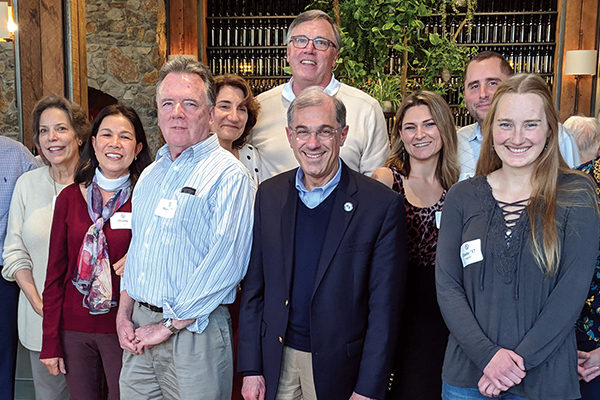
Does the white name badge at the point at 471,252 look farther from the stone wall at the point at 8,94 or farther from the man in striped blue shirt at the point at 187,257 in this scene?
the stone wall at the point at 8,94

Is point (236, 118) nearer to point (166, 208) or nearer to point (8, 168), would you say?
point (166, 208)

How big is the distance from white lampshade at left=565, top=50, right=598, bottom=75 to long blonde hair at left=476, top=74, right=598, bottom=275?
16.5 ft

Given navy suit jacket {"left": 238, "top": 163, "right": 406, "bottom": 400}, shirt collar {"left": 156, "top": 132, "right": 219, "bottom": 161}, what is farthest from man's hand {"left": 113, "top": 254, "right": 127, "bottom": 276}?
navy suit jacket {"left": 238, "top": 163, "right": 406, "bottom": 400}

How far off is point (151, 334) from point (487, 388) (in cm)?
117

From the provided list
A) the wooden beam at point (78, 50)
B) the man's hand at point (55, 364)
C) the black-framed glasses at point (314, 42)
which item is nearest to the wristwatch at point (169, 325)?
the man's hand at point (55, 364)

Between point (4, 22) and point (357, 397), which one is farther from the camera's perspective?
point (4, 22)

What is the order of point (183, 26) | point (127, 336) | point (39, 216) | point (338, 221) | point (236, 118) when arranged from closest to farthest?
point (338, 221)
point (127, 336)
point (39, 216)
point (236, 118)
point (183, 26)

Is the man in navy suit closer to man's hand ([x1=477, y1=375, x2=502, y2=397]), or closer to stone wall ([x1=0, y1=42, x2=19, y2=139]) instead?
man's hand ([x1=477, y1=375, x2=502, y2=397])

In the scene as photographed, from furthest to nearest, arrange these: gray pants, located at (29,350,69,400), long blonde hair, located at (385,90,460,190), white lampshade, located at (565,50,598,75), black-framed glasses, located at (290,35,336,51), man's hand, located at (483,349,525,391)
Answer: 1. white lampshade, located at (565,50,598,75)
2. black-framed glasses, located at (290,35,336,51)
3. gray pants, located at (29,350,69,400)
4. long blonde hair, located at (385,90,460,190)
5. man's hand, located at (483,349,525,391)

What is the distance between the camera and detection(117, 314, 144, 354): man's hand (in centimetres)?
221

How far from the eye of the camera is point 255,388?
82.0 inches

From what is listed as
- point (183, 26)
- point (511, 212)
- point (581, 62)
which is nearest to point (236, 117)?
point (511, 212)

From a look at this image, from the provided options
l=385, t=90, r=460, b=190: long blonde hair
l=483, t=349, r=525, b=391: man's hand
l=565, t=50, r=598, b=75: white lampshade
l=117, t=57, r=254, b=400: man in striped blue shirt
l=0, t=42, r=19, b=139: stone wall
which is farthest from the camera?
l=565, t=50, r=598, b=75: white lampshade

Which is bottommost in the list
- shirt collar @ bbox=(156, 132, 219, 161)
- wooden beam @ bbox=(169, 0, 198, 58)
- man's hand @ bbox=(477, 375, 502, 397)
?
man's hand @ bbox=(477, 375, 502, 397)
